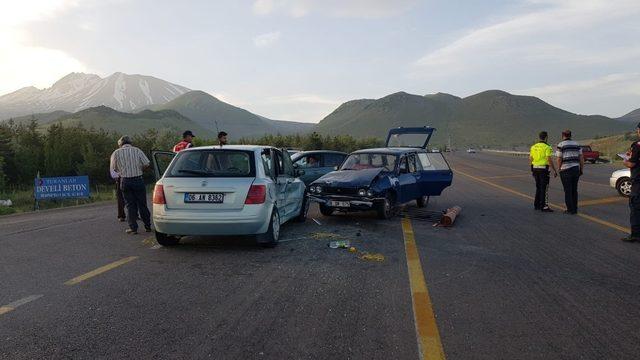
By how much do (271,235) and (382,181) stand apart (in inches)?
144

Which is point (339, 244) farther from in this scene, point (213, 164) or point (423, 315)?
point (423, 315)

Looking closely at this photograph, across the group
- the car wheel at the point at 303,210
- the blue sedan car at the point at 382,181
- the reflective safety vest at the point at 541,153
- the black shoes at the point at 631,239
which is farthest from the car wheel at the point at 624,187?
the car wheel at the point at 303,210

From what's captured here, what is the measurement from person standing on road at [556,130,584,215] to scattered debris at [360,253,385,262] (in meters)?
6.38

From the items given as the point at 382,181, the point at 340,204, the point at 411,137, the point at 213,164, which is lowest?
the point at 340,204

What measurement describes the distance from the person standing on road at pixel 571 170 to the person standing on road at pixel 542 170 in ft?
0.80

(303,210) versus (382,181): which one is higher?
(382,181)

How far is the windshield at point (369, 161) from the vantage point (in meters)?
11.1

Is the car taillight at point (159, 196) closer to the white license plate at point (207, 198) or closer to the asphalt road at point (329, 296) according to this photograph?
the white license plate at point (207, 198)

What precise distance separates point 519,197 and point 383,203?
6532mm

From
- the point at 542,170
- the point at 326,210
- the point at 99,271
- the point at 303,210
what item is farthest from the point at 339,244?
the point at 542,170

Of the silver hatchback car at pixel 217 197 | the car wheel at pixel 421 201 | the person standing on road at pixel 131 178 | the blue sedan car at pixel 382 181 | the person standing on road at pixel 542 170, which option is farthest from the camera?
the car wheel at pixel 421 201

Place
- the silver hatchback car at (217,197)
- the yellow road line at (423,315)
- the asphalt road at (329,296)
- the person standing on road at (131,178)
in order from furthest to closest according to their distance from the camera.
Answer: the person standing on road at (131,178), the silver hatchback car at (217,197), the asphalt road at (329,296), the yellow road line at (423,315)

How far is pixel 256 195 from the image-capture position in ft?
23.2

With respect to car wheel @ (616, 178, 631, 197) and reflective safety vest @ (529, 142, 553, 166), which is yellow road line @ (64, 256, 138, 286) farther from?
car wheel @ (616, 178, 631, 197)
